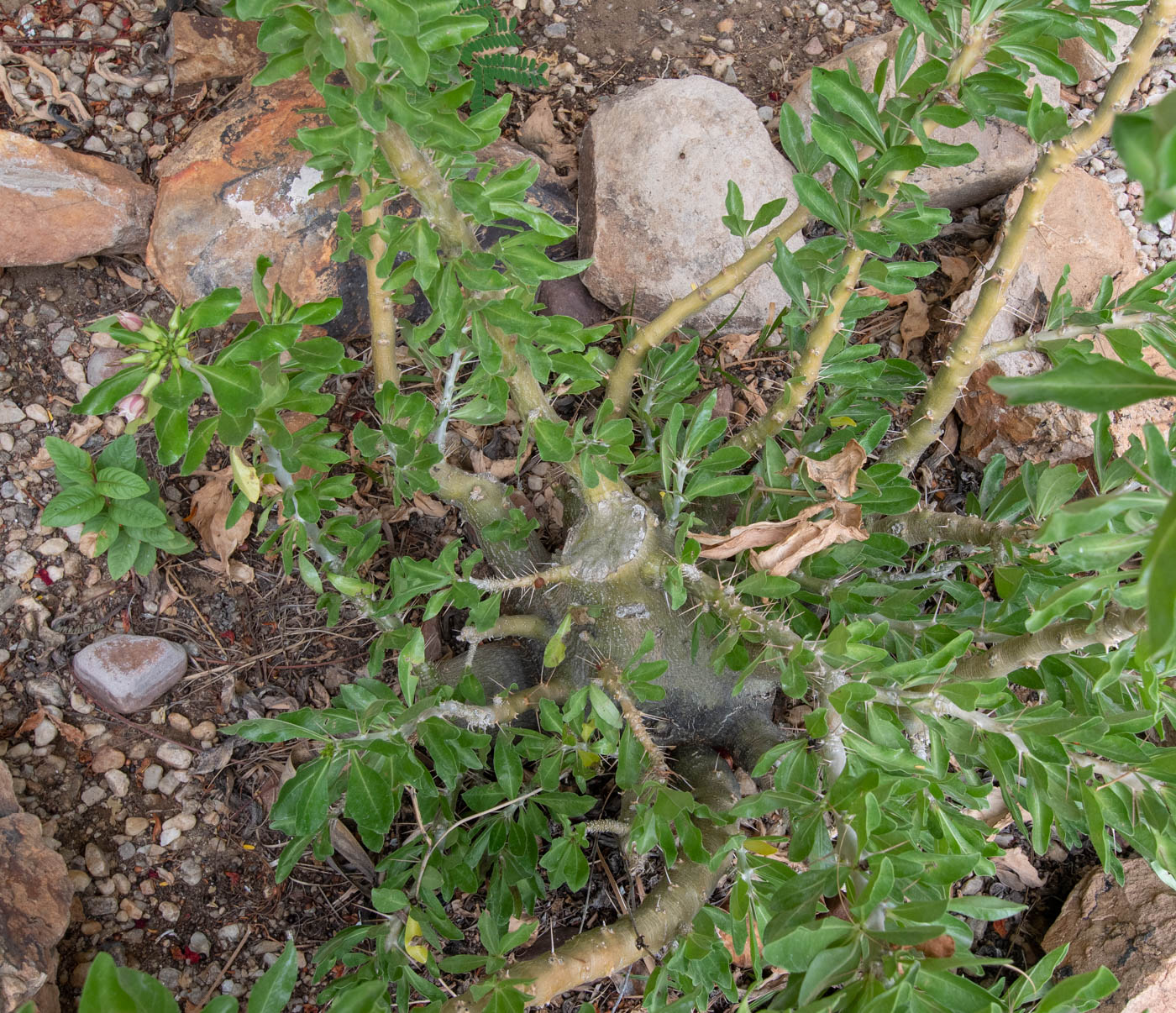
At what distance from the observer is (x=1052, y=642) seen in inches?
52.6

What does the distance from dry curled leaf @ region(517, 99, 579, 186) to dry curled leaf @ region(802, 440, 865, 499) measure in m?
1.62

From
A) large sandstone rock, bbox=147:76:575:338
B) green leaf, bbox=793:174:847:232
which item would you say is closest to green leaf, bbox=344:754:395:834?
green leaf, bbox=793:174:847:232

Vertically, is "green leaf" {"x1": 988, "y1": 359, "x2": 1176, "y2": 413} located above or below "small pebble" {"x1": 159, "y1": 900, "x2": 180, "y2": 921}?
above

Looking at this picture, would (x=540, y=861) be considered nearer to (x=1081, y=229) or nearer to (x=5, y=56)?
(x=1081, y=229)

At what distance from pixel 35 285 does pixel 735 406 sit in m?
2.08

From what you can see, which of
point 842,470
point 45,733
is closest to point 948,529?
point 842,470

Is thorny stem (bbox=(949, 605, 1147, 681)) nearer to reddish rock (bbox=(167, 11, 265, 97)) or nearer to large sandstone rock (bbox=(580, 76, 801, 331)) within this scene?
large sandstone rock (bbox=(580, 76, 801, 331))

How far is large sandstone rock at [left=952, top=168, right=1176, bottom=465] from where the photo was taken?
2469mm

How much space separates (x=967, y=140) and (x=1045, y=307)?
1.84 ft

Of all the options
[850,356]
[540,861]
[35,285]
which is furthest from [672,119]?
[540,861]

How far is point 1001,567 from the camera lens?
1675 millimetres

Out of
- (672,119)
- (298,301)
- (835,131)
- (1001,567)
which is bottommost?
(1001,567)

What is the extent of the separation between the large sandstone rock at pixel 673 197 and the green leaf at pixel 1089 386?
6.14 feet

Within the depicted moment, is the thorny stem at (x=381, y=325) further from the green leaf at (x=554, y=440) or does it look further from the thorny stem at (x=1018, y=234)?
the thorny stem at (x=1018, y=234)
